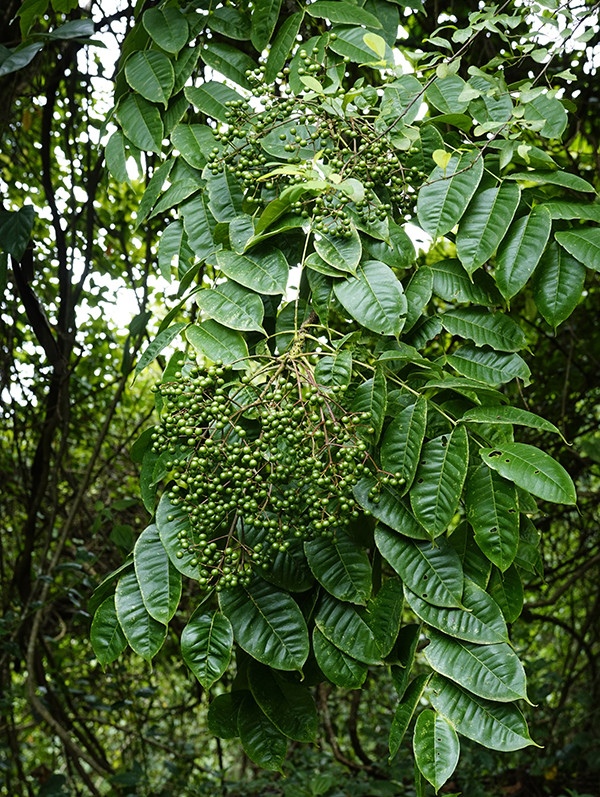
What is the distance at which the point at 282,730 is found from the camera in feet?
4.04

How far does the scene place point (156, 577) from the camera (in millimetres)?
1209

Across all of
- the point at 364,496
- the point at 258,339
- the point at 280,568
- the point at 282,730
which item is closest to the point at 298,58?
the point at 258,339

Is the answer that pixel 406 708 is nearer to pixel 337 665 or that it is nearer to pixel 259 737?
pixel 337 665

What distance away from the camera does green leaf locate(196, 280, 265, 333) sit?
1.23m

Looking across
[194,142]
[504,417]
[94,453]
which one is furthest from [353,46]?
[94,453]

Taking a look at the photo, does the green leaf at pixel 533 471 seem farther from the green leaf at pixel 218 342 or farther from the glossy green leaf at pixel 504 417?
the green leaf at pixel 218 342

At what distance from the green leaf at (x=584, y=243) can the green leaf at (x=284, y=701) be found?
0.88 m

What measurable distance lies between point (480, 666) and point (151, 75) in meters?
1.32

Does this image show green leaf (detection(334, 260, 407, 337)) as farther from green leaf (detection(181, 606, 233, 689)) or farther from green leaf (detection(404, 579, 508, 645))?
green leaf (detection(181, 606, 233, 689))

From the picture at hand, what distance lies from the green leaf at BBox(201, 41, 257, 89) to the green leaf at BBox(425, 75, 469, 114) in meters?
0.41

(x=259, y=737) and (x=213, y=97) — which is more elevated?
(x=213, y=97)

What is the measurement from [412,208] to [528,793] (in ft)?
10.1

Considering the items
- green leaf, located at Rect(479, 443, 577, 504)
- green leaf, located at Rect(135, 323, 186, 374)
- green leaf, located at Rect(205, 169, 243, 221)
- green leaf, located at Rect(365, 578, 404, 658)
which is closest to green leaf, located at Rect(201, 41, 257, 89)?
green leaf, located at Rect(205, 169, 243, 221)

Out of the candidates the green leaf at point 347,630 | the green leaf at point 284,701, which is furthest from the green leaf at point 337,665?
the green leaf at point 284,701
